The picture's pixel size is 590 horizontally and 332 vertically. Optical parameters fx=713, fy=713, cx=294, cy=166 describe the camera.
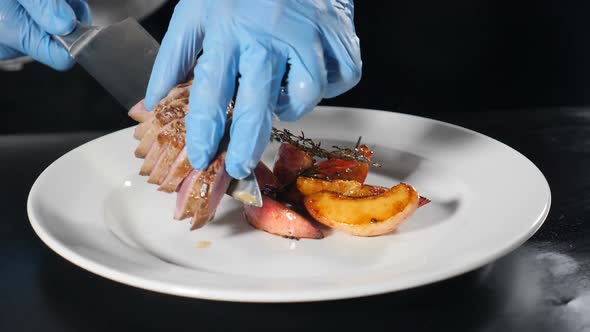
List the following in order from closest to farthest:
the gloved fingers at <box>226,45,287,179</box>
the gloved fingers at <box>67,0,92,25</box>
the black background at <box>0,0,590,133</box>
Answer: the gloved fingers at <box>226,45,287,179</box> < the gloved fingers at <box>67,0,92,25</box> < the black background at <box>0,0,590,133</box>

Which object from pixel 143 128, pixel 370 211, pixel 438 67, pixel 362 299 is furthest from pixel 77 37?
pixel 438 67

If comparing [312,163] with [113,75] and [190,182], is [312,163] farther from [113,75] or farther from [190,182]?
[113,75]

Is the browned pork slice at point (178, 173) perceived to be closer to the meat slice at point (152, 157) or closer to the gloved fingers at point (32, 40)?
the meat slice at point (152, 157)

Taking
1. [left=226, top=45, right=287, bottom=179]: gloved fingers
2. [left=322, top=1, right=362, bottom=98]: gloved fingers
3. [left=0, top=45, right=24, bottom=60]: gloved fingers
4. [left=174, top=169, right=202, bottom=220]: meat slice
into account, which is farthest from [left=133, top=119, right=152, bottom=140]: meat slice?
[left=0, top=45, right=24, bottom=60]: gloved fingers

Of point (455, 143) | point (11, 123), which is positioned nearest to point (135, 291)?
point (455, 143)

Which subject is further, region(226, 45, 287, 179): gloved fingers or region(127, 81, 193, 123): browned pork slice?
region(127, 81, 193, 123): browned pork slice

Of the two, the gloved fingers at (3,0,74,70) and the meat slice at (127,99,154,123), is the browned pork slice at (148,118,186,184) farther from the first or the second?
the gloved fingers at (3,0,74,70)

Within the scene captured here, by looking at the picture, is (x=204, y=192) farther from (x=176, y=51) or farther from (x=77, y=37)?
(x=77, y=37)
